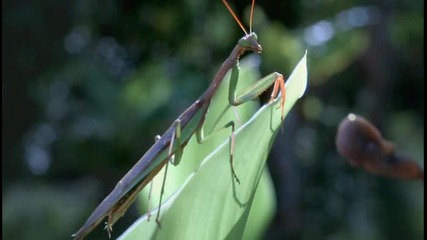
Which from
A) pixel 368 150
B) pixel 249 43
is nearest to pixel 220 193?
pixel 368 150

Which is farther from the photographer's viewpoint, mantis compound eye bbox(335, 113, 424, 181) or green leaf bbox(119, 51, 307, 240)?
mantis compound eye bbox(335, 113, 424, 181)

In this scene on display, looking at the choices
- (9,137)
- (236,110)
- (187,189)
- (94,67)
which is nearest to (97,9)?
(94,67)

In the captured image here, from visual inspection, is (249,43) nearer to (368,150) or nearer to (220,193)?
(368,150)

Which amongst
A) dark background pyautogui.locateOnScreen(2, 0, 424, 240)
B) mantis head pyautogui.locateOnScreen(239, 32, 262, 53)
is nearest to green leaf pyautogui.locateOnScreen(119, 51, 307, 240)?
mantis head pyautogui.locateOnScreen(239, 32, 262, 53)

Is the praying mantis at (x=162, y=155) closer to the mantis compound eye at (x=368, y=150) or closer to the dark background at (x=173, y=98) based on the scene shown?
the mantis compound eye at (x=368, y=150)

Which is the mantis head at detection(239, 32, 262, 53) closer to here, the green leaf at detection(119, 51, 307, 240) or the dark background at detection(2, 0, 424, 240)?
the green leaf at detection(119, 51, 307, 240)

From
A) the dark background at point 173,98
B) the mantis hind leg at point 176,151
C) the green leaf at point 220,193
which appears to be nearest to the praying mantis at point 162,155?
the mantis hind leg at point 176,151

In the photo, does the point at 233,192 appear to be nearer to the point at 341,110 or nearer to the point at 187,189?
the point at 187,189
